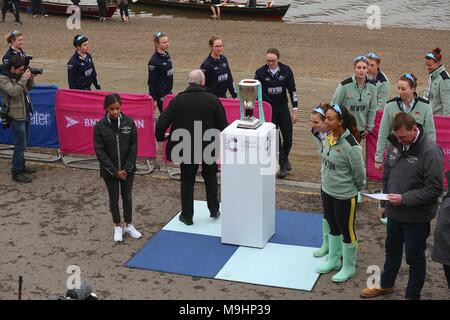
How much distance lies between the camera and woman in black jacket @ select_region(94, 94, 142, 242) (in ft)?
27.9

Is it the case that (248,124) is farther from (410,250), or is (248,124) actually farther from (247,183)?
(410,250)

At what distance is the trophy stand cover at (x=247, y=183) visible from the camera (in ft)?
27.4

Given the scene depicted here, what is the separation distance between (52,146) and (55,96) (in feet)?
2.57

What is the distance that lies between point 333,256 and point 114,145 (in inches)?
106

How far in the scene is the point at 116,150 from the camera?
8578 millimetres

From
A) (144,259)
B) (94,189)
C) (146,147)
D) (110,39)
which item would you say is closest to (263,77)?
(146,147)

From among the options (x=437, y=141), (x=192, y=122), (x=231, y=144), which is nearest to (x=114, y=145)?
(x=192, y=122)

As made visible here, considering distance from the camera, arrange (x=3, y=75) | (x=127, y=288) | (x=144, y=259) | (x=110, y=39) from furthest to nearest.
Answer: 1. (x=110, y=39)
2. (x=3, y=75)
3. (x=144, y=259)
4. (x=127, y=288)

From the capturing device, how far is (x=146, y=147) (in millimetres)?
11148

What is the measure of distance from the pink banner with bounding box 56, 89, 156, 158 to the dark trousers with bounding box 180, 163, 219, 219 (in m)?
2.04

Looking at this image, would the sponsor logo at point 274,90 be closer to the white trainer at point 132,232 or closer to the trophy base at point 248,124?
the trophy base at point 248,124

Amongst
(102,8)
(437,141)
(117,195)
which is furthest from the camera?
(102,8)

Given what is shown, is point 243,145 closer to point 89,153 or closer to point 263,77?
point 263,77
